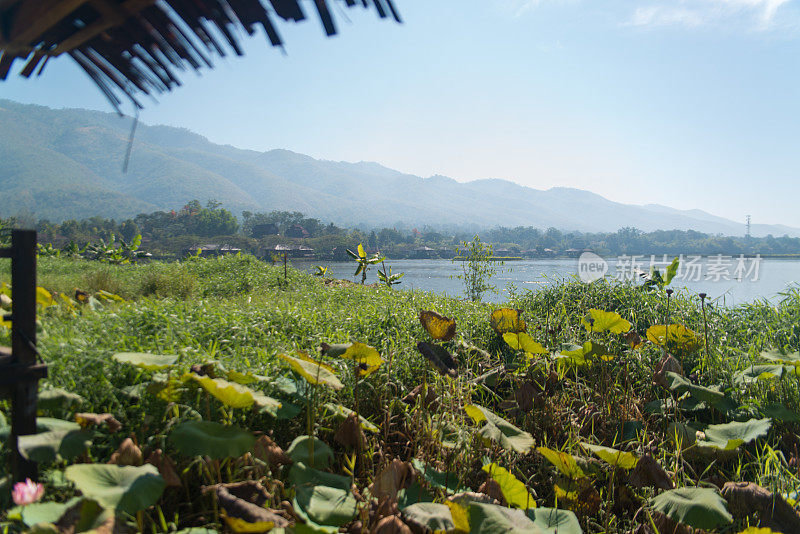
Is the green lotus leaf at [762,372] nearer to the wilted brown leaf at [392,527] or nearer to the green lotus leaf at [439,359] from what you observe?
the green lotus leaf at [439,359]

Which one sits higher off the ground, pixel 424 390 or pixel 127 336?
pixel 127 336

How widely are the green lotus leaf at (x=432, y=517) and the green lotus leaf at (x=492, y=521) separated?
0.05 meters

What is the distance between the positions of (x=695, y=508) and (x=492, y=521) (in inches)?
24.9

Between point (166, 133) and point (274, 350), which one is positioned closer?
point (274, 350)

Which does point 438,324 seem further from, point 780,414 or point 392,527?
point 780,414

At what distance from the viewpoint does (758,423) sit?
1575mm

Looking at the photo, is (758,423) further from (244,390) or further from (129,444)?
(129,444)

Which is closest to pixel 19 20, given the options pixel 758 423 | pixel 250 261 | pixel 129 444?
pixel 129 444

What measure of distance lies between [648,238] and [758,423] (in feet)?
A: 140

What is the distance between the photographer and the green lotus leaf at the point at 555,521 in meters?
1.14

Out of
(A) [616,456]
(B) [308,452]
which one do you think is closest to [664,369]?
(A) [616,456]

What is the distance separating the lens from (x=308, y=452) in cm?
130

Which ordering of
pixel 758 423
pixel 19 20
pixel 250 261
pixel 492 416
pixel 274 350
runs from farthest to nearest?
pixel 250 261, pixel 274 350, pixel 758 423, pixel 492 416, pixel 19 20

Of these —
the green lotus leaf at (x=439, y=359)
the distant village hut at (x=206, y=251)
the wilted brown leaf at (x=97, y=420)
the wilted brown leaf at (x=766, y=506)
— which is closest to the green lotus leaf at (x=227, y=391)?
the wilted brown leaf at (x=97, y=420)
